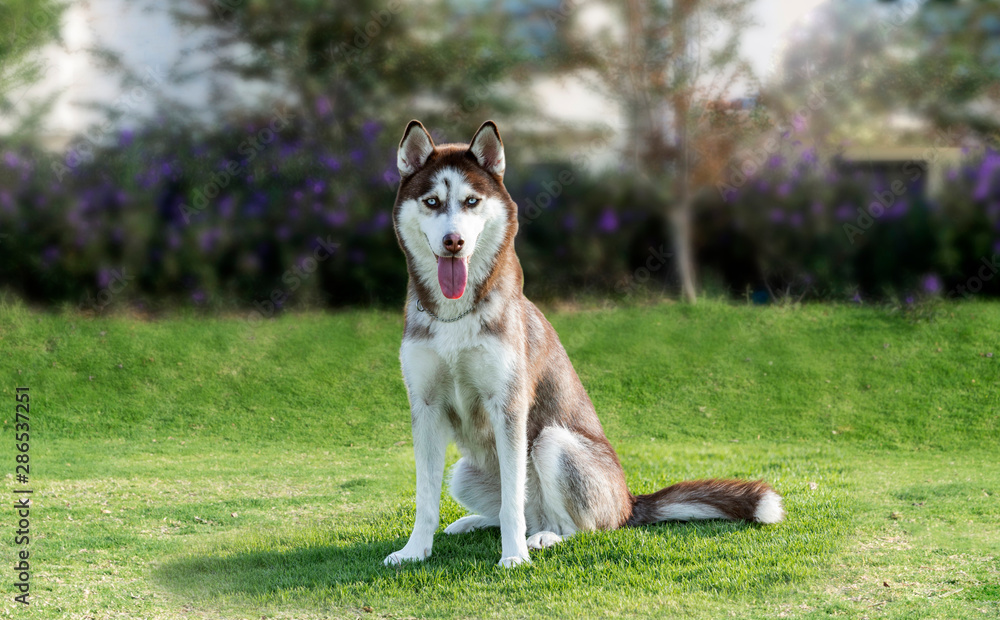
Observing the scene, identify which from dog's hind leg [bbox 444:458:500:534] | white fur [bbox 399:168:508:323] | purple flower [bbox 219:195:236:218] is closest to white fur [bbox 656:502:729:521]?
dog's hind leg [bbox 444:458:500:534]

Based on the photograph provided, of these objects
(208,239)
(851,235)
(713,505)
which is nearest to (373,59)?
(208,239)

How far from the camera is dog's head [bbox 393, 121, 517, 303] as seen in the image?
435 centimetres

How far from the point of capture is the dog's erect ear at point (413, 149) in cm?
451

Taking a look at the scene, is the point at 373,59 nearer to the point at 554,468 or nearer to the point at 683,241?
the point at 683,241

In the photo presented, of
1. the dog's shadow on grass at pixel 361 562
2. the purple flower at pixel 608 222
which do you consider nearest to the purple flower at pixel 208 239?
the purple flower at pixel 608 222

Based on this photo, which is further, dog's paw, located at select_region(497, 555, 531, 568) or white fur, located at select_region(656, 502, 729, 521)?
white fur, located at select_region(656, 502, 729, 521)

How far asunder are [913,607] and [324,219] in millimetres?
8210

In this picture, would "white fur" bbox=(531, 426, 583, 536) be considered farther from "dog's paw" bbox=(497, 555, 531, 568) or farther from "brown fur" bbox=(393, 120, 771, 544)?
"dog's paw" bbox=(497, 555, 531, 568)

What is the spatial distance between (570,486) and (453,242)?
4.74ft

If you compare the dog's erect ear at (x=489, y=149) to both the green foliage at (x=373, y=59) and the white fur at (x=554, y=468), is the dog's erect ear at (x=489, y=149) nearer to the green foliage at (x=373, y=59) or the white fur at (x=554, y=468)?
the white fur at (x=554, y=468)

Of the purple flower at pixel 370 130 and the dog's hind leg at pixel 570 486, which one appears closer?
the dog's hind leg at pixel 570 486

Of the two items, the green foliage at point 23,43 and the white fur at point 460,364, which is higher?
the green foliage at point 23,43

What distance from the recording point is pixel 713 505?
5.06 meters

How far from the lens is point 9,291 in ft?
35.1
